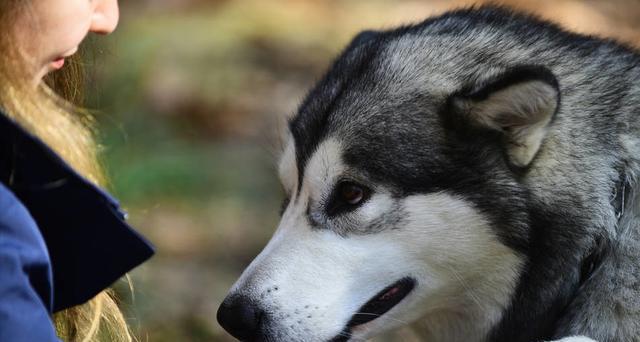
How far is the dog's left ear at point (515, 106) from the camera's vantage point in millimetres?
2887

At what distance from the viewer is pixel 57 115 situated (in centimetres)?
254

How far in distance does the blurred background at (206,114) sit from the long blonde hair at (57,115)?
801 millimetres

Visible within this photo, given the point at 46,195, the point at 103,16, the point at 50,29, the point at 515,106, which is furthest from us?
the point at 515,106

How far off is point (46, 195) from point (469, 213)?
3.90ft

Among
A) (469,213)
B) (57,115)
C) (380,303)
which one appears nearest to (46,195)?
(57,115)

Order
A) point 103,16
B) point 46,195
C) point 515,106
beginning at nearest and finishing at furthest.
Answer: point 46,195 < point 103,16 < point 515,106

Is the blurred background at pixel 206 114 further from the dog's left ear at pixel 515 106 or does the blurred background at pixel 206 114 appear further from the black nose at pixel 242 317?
the dog's left ear at pixel 515 106

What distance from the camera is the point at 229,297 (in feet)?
9.79

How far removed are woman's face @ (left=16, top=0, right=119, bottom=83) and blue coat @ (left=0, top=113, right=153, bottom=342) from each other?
28 centimetres

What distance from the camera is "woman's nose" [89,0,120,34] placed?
2.69 m

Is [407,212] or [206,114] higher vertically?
[407,212]

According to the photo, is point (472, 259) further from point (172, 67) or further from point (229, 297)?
point (172, 67)

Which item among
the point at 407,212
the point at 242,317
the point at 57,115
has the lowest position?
the point at 242,317

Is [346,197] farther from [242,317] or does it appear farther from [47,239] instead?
[47,239]
